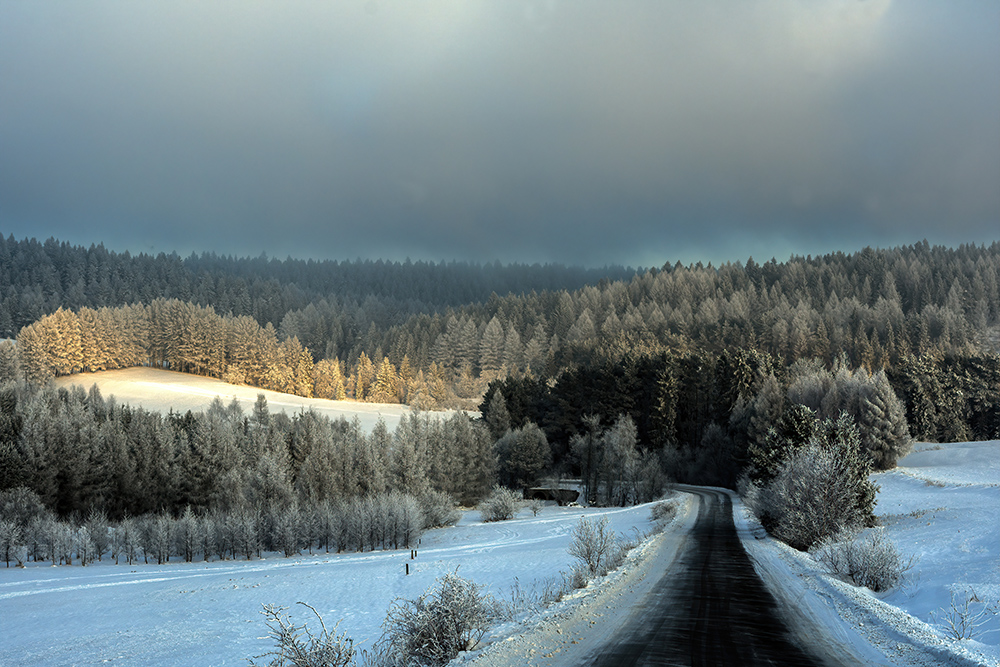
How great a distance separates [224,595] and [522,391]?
72.1 meters

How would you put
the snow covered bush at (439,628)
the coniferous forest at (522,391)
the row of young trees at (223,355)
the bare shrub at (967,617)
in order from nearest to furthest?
the snow covered bush at (439,628) < the bare shrub at (967,617) < the coniferous forest at (522,391) < the row of young trees at (223,355)

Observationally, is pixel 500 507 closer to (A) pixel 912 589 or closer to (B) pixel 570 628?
A: (A) pixel 912 589

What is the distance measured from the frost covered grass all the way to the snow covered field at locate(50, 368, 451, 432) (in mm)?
66429

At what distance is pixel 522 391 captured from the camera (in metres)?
101

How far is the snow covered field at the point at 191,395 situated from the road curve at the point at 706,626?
92979 mm

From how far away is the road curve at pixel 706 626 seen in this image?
9.88 metres

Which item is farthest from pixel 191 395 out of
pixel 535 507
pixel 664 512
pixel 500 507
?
pixel 664 512

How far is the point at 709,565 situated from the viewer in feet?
67.7

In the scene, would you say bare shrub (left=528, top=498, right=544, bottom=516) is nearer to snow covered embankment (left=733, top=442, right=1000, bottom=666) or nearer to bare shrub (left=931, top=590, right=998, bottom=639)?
snow covered embankment (left=733, top=442, right=1000, bottom=666)

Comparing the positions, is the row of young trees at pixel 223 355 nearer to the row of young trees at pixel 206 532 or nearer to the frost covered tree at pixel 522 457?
the frost covered tree at pixel 522 457

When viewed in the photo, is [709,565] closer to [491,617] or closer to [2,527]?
[491,617]

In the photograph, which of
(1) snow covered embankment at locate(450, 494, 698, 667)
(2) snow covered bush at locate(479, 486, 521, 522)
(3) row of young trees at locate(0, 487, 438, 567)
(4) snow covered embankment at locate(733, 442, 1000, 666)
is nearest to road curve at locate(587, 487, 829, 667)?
(1) snow covered embankment at locate(450, 494, 698, 667)

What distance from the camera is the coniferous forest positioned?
57281mm

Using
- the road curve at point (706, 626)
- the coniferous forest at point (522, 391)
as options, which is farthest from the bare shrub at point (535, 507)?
the road curve at point (706, 626)
